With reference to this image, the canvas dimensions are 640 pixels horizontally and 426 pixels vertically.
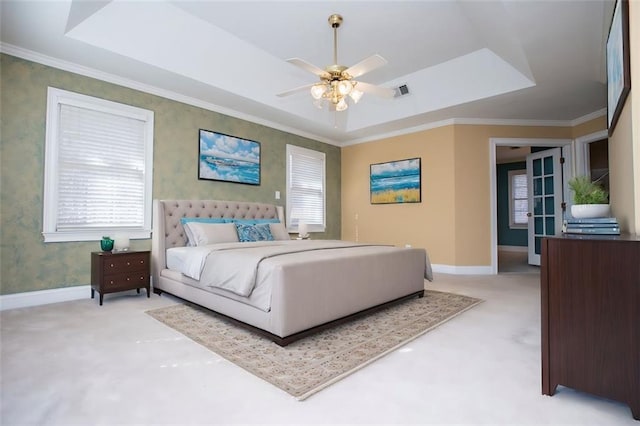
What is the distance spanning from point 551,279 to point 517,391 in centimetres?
62

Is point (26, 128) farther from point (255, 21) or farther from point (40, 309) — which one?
point (255, 21)

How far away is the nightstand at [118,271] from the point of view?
3.36m

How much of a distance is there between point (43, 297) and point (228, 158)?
9.04ft

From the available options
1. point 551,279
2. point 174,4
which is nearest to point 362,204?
point 174,4

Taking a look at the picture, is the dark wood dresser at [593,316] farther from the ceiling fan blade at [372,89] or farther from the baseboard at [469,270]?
the baseboard at [469,270]

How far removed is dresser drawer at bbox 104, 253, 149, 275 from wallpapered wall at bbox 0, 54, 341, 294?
47 cm

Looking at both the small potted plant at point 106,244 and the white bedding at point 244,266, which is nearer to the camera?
the white bedding at point 244,266

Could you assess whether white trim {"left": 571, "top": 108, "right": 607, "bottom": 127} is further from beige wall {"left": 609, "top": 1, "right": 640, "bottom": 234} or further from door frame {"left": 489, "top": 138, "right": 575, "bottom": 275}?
beige wall {"left": 609, "top": 1, "right": 640, "bottom": 234}

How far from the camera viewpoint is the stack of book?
5.95 ft

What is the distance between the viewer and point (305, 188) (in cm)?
622

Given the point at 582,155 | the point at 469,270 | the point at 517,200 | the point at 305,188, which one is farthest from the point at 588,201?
the point at 517,200

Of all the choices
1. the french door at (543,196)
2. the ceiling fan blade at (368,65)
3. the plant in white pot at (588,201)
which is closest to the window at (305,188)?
the ceiling fan blade at (368,65)

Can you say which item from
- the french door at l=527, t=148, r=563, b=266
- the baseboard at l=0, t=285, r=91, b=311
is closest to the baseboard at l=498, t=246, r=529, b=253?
the french door at l=527, t=148, r=563, b=266

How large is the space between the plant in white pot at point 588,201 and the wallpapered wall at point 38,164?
425 cm
